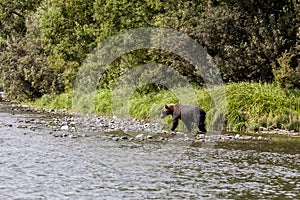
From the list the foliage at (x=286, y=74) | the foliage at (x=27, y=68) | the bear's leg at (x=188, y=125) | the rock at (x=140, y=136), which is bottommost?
the rock at (x=140, y=136)

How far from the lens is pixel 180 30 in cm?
2559

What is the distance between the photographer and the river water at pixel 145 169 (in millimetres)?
9945

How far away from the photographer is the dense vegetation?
23781 mm

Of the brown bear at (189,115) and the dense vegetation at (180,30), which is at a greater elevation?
the dense vegetation at (180,30)

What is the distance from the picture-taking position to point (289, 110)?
2073 cm

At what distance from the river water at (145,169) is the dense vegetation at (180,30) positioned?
6175 millimetres

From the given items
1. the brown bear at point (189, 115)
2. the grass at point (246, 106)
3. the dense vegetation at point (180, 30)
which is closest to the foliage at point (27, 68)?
the dense vegetation at point (180, 30)

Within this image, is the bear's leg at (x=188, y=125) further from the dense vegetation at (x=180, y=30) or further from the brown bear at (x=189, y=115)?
the dense vegetation at (x=180, y=30)

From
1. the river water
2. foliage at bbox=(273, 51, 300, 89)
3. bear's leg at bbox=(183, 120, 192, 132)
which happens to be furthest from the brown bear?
foliage at bbox=(273, 51, 300, 89)

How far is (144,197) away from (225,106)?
1213cm

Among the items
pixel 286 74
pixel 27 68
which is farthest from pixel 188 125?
pixel 27 68

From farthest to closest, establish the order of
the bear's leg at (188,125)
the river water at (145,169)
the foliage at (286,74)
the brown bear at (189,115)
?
the foliage at (286,74) < the bear's leg at (188,125) < the brown bear at (189,115) < the river water at (145,169)

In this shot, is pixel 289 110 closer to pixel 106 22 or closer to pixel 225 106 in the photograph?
pixel 225 106

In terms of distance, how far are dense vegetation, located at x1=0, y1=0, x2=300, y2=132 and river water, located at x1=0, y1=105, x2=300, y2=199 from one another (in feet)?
20.3
